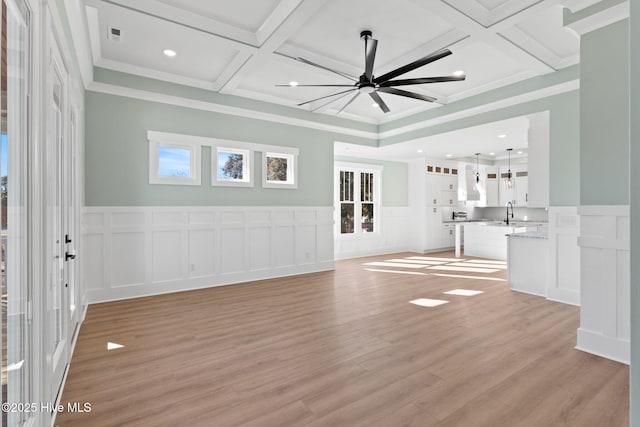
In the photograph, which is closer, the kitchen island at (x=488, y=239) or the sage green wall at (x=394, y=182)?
the kitchen island at (x=488, y=239)

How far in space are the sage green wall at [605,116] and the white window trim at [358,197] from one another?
5.57 metres

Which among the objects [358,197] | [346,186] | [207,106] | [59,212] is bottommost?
[59,212]

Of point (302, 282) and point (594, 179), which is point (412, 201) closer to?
point (302, 282)

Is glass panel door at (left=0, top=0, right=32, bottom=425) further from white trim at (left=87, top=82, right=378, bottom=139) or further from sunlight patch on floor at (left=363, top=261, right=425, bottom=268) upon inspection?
sunlight patch on floor at (left=363, top=261, right=425, bottom=268)

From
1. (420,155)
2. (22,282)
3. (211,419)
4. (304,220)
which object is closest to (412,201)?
(420,155)

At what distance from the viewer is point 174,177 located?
197 inches

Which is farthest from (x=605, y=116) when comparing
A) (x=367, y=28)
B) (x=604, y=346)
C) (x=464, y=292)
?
(x=464, y=292)

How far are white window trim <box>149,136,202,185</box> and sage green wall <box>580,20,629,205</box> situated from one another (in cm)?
472

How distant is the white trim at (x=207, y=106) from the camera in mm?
4512

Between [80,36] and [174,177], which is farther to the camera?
[174,177]

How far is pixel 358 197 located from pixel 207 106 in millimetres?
4568

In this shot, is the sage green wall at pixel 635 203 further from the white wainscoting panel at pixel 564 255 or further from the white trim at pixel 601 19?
the white wainscoting panel at pixel 564 255

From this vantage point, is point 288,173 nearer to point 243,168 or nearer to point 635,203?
point 243,168

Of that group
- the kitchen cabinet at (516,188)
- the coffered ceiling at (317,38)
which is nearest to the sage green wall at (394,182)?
the kitchen cabinet at (516,188)
